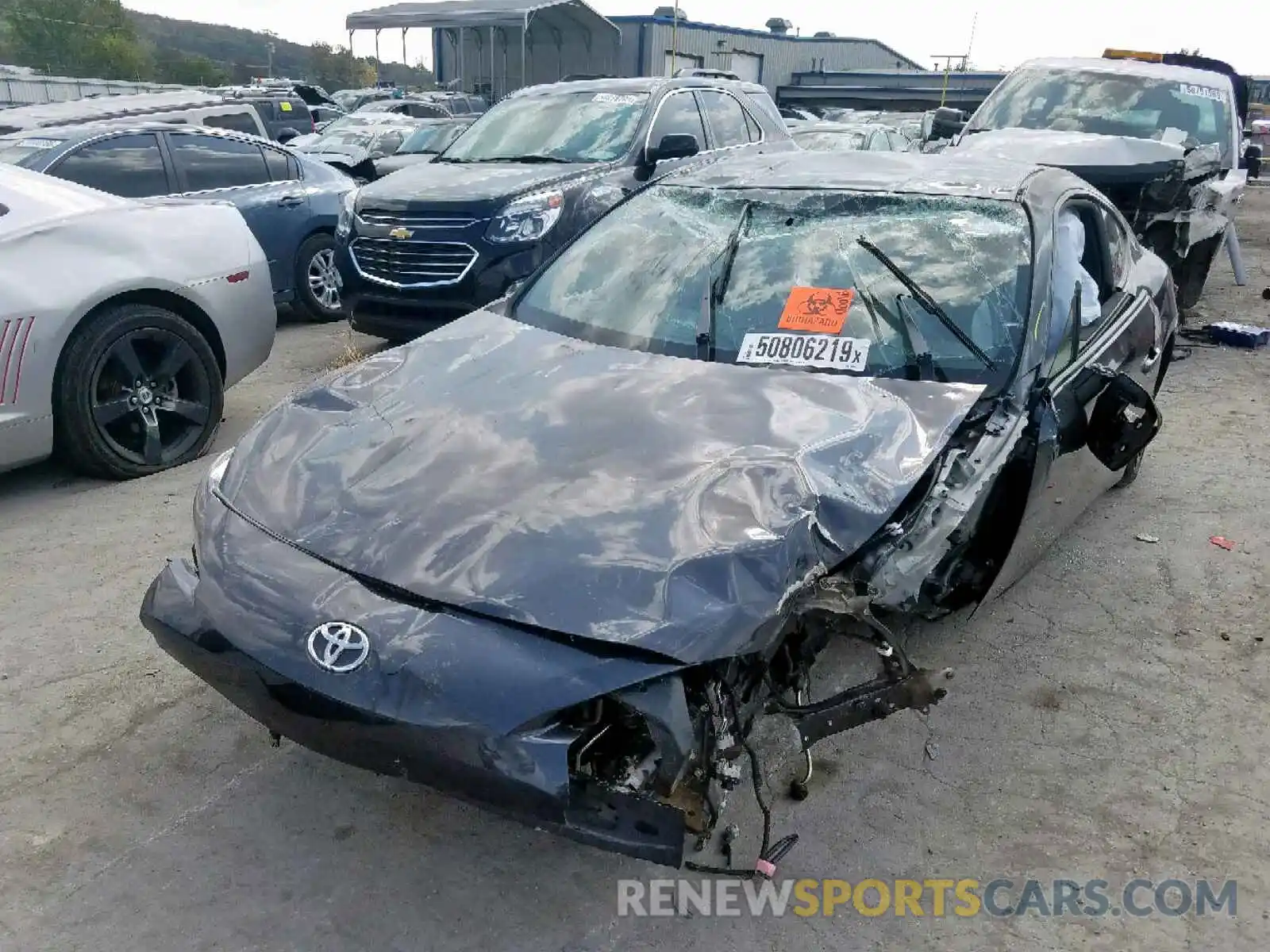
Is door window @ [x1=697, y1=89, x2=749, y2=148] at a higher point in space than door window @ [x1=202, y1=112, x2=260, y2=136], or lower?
higher

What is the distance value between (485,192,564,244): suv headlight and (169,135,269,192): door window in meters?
2.23

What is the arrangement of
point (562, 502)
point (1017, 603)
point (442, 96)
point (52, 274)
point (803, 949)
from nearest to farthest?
point (803, 949) → point (562, 502) → point (1017, 603) → point (52, 274) → point (442, 96)

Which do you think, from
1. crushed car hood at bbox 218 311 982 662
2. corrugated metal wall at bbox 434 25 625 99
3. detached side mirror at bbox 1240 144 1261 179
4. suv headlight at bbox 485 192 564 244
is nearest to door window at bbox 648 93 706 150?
suv headlight at bbox 485 192 564 244

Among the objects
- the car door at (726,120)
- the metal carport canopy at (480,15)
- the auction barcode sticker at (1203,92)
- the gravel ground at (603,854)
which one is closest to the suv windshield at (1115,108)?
the auction barcode sticker at (1203,92)

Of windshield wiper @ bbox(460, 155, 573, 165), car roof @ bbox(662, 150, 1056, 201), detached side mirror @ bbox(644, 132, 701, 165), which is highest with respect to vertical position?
car roof @ bbox(662, 150, 1056, 201)

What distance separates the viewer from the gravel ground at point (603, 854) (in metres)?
2.29

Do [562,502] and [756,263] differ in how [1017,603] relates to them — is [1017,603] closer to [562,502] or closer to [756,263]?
[756,263]

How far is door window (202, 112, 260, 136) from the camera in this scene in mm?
8719

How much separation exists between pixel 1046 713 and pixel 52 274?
428cm

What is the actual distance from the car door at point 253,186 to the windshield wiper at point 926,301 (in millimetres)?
5010

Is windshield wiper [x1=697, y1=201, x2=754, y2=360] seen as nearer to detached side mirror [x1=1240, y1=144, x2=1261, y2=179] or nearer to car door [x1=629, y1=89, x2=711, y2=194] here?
car door [x1=629, y1=89, x2=711, y2=194]

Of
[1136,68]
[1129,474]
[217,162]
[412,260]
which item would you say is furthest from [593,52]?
[1129,474]

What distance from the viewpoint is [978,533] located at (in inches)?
115

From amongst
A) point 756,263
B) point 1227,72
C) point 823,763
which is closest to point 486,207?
point 756,263
